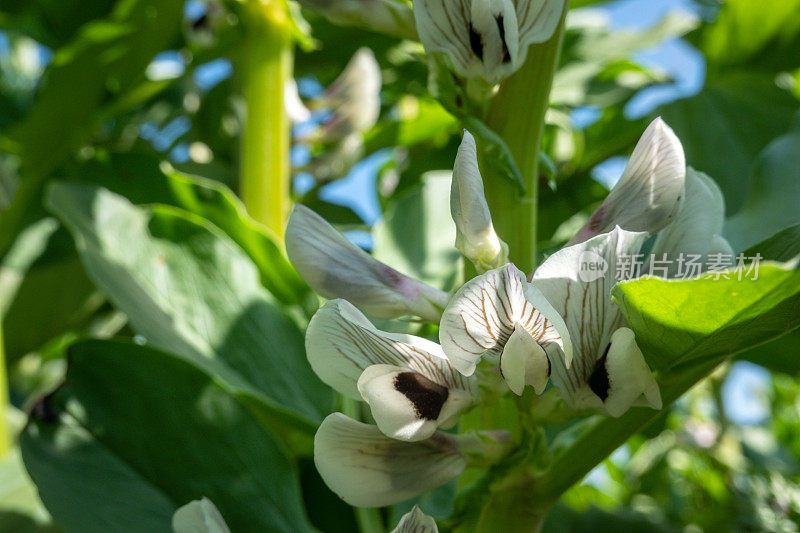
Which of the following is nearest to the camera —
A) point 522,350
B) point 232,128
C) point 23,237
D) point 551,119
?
point 522,350

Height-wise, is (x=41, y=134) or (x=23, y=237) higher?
(x=41, y=134)

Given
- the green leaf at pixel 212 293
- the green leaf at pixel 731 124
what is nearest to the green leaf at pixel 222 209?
the green leaf at pixel 212 293

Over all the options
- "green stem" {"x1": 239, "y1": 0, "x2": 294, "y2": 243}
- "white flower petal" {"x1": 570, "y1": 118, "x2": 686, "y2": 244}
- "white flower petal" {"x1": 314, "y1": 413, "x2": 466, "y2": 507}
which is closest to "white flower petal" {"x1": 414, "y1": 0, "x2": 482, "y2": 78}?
"white flower petal" {"x1": 570, "y1": 118, "x2": 686, "y2": 244}

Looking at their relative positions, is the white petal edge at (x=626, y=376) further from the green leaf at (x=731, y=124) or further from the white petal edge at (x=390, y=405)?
the green leaf at (x=731, y=124)

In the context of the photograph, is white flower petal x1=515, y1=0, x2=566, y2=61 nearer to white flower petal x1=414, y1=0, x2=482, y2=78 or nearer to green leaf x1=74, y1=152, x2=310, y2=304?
white flower petal x1=414, y1=0, x2=482, y2=78

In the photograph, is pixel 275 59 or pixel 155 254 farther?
pixel 275 59

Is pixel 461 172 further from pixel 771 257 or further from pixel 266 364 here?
pixel 266 364

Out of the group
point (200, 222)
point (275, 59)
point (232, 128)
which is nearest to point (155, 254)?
point (200, 222)
